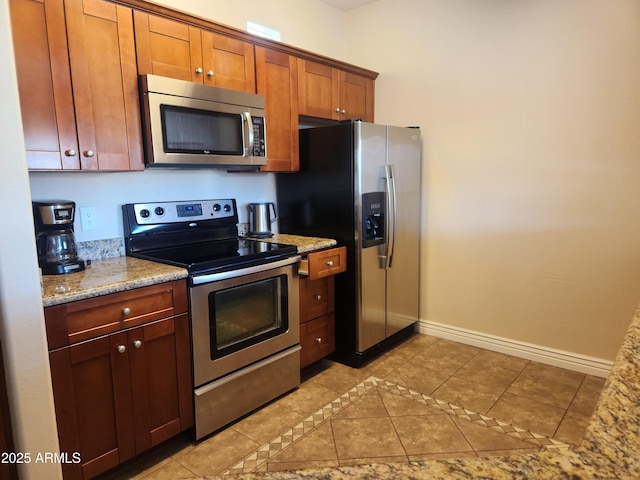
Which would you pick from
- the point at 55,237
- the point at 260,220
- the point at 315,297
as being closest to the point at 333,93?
the point at 260,220

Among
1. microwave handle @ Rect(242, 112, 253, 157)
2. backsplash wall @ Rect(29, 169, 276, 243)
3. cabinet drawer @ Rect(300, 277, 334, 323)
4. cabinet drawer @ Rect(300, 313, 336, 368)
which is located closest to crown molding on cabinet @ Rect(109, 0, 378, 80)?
microwave handle @ Rect(242, 112, 253, 157)

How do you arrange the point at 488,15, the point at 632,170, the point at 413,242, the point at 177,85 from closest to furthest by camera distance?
the point at 177,85 < the point at 632,170 < the point at 488,15 < the point at 413,242

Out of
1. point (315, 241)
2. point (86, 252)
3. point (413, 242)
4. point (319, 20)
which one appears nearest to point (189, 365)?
point (86, 252)

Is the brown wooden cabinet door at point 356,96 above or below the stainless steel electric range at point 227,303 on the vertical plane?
above

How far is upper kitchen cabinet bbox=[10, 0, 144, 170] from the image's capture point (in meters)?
1.75

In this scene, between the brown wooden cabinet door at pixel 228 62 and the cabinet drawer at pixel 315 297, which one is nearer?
the brown wooden cabinet door at pixel 228 62

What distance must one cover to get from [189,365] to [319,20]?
3.00 m

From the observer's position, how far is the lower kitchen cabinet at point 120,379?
1.64 metres

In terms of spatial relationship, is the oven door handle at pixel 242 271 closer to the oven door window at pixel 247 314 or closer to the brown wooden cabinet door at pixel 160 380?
the oven door window at pixel 247 314

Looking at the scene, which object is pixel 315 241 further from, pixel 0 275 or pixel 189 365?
pixel 0 275

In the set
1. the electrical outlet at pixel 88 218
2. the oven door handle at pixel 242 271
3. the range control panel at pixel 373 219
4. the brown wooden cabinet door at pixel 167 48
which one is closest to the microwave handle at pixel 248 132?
the brown wooden cabinet door at pixel 167 48

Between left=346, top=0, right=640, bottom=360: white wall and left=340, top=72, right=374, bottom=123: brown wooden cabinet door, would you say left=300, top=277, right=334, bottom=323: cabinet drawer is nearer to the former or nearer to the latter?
left=346, top=0, right=640, bottom=360: white wall

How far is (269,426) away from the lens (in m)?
2.27

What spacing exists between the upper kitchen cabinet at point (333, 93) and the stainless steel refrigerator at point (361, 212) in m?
0.26
